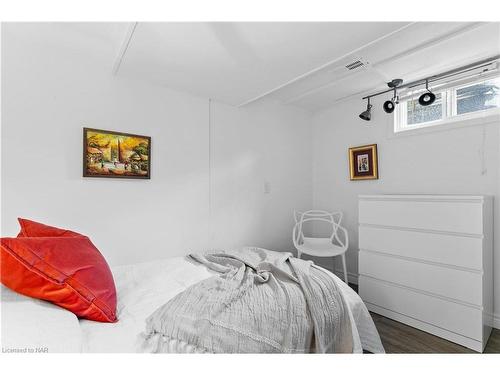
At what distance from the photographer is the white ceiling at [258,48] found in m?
1.57

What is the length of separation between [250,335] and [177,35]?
175 centimetres

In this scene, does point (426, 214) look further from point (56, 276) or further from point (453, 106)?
point (56, 276)

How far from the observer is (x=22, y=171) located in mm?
1864

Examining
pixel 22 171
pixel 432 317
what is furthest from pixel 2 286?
pixel 432 317

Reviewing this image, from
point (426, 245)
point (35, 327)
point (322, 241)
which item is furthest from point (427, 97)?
point (35, 327)

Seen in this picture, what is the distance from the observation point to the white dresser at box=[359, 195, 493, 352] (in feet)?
6.45

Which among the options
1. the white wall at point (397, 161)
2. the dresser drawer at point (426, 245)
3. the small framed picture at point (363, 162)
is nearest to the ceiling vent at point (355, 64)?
the white wall at point (397, 161)

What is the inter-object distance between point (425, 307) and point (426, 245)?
525 mm

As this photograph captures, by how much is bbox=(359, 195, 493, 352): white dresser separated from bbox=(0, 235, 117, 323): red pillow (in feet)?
7.52

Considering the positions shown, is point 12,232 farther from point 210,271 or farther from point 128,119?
point 210,271

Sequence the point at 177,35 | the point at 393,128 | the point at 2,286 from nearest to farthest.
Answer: the point at 2,286 < the point at 177,35 < the point at 393,128

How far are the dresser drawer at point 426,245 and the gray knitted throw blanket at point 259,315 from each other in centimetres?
105

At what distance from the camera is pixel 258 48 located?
68.7 inches

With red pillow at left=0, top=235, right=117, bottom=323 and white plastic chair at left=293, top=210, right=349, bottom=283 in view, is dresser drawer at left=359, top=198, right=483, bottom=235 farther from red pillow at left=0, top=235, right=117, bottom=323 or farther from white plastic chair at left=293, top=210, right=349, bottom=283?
red pillow at left=0, top=235, right=117, bottom=323
